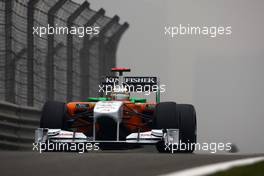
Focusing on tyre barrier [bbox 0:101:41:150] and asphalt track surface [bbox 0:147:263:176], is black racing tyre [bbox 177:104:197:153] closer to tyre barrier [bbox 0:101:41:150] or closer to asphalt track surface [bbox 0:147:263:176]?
tyre barrier [bbox 0:101:41:150]

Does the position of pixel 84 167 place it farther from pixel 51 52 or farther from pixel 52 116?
pixel 51 52

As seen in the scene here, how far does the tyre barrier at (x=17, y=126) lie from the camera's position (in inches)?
595

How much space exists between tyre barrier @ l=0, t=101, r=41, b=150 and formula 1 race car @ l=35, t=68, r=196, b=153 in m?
0.86

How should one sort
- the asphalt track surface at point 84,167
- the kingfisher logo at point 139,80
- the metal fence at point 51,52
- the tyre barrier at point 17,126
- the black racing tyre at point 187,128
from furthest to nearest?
1. the kingfisher logo at point 139,80
2. the tyre barrier at point 17,126
3. the metal fence at point 51,52
4. the black racing tyre at point 187,128
5. the asphalt track surface at point 84,167

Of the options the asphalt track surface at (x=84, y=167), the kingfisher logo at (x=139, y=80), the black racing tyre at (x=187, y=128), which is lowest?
the asphalt track surface at (x=84, y=167)

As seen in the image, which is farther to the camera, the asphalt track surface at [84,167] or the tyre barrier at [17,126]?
the tyre barrier at [17,126]

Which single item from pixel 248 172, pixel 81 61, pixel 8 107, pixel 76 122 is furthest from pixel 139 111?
pixel 248 172

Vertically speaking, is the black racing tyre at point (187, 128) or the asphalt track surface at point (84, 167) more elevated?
the black racing tyre at point (187, 128)

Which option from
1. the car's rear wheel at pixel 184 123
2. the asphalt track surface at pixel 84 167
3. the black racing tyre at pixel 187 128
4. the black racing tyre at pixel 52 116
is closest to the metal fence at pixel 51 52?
the black racing tyre at pixel 52 116

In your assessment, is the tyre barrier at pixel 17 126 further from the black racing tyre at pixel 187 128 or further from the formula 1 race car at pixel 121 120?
the black racing tyre at pixel 187 128

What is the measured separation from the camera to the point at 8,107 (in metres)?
15.3

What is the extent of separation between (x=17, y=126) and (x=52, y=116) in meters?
1.39

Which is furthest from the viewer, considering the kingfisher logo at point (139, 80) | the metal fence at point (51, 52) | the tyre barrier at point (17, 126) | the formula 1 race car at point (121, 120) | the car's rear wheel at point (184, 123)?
the kingfisher logo at point (139, 80)

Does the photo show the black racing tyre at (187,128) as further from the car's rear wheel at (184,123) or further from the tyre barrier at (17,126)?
the tyre barrier at (17,126)
